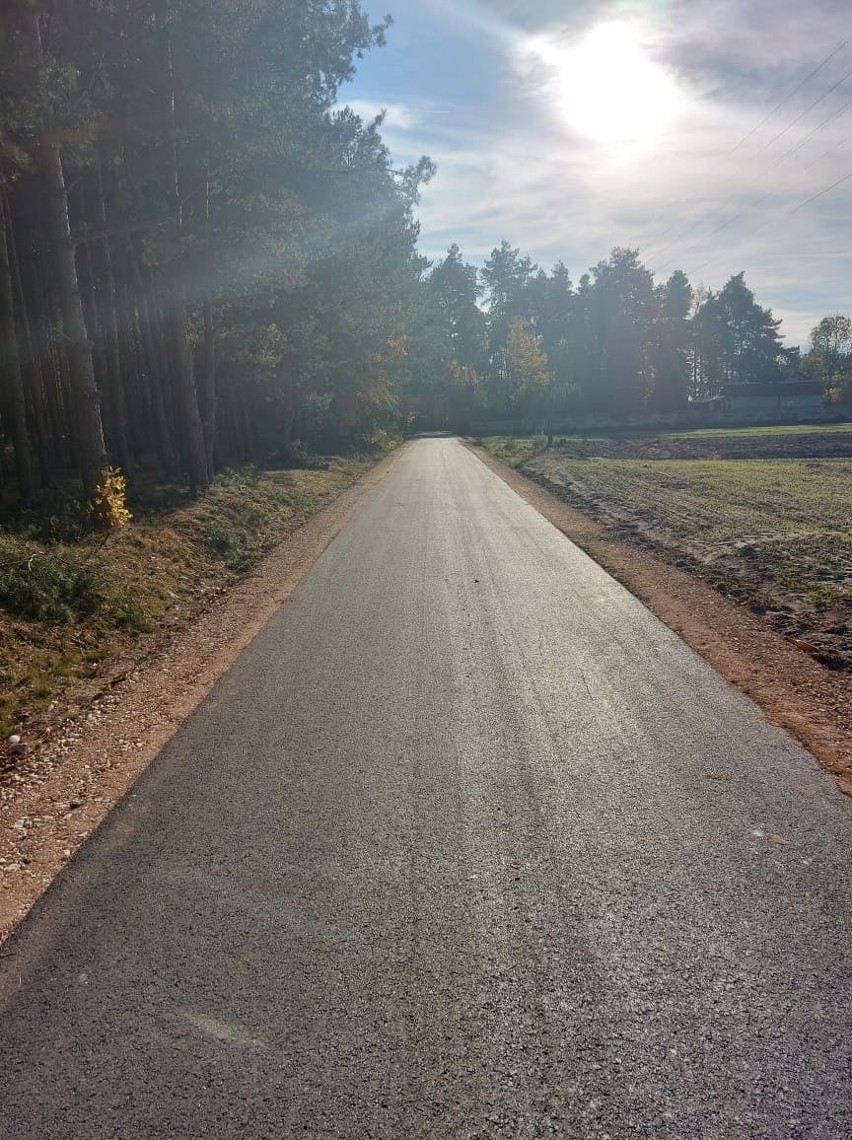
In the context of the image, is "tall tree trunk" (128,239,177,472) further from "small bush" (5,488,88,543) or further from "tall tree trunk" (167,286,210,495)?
"small bush" (5,488,88,543)

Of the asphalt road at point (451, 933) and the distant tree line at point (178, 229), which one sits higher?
the distant tree line at point (178, 229)

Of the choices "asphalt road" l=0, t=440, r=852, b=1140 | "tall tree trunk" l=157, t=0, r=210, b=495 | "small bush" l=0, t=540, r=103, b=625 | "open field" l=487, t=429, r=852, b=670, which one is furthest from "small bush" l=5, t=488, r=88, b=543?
"open field" l=487, t=429, r=852, b=670

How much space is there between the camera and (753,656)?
7.32 meters

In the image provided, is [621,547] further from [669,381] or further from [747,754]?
[669,381]

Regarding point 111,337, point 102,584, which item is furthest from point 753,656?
point 111,337

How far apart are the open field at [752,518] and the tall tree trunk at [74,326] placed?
9537 mm

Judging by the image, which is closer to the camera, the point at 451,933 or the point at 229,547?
the point at 451,933

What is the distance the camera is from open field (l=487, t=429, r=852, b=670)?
358 inches

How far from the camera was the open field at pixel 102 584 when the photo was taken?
23.1ft

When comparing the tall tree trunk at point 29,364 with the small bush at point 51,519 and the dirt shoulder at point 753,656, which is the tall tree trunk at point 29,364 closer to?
the small bush at point 51,519

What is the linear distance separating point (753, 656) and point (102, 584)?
7.00 m

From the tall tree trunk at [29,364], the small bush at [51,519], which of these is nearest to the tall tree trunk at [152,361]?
the tall tree trunk at [29,364]

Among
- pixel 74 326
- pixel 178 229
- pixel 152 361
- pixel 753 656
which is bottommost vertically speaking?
pixel 753 656

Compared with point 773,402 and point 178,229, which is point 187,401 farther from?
point 773,402
